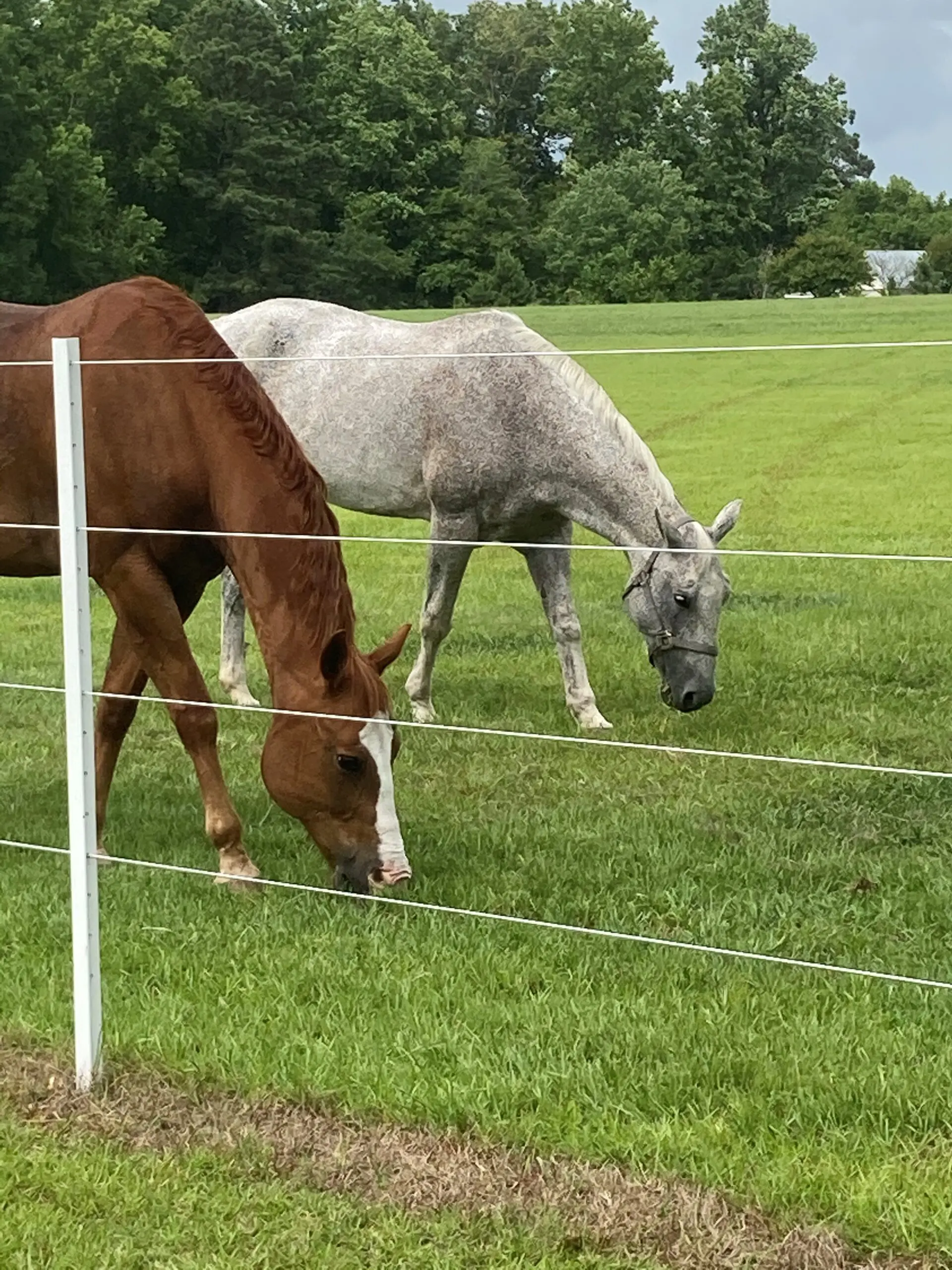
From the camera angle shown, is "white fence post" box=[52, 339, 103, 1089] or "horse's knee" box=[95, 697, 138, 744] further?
"horse's knee" box=[95, 697, 138, 744]

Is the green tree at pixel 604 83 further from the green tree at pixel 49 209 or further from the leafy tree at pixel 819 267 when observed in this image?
the green tree at pixel 49 209

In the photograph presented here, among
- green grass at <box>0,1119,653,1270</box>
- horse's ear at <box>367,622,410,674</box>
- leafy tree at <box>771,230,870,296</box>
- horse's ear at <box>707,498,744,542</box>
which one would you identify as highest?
leafy tree at <box>771,230,870,296</box>

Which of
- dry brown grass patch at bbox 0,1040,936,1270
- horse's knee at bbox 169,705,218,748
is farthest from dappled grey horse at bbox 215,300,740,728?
dry brown grass patch at bbox 0,1040,936,1270

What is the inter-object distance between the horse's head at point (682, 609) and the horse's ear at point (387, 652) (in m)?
2.36

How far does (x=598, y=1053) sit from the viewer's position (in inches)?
143

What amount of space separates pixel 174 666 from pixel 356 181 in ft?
186

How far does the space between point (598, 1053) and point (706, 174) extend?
201 ft

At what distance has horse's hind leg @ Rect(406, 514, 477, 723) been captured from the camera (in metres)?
7.88

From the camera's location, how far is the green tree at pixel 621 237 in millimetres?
53938

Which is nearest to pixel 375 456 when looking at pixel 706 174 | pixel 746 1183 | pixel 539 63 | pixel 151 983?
pixel 151 983

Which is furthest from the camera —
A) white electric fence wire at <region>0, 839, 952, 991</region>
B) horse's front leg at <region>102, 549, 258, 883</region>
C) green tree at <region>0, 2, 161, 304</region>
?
green tree at <region>0, 2, 161, 304</region>

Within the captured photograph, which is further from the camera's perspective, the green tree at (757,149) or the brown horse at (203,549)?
the green tree at (757,149)

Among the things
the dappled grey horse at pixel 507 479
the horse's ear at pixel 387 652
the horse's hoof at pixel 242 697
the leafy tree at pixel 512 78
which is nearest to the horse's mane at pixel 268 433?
the horse's ear at pixel 387 652

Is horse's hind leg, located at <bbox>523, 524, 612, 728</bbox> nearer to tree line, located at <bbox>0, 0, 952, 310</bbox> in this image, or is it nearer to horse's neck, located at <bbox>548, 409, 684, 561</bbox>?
horse's neck, located at <bbox>548, 409, 684, 561</bbox>
